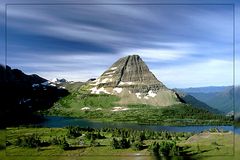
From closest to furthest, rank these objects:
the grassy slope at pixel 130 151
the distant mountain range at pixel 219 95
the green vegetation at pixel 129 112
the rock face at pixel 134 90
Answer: the grassy slope at pixel 130 151 < the distant mountain range at pixel 219 95 < the green vegetation at pixel 129 112 < the rock face at pixel 134 90

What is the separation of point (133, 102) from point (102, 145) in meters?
40.1

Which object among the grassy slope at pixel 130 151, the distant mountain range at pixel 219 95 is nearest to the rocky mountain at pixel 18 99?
the grassy slope at pixel 130 151

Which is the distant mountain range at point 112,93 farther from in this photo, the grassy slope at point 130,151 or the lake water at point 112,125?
the grassy slope at point 130,151

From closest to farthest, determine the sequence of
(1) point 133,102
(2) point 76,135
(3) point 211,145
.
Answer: (3) point 211,145 < (2) point 76,135 < (1) point 133,102

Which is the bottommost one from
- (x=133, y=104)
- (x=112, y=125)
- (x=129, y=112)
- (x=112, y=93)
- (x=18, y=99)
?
(x=112, y=125)

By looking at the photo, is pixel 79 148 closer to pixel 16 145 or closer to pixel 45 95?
pixel 16 145

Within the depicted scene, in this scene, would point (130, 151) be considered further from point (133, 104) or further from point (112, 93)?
point (112, 93)

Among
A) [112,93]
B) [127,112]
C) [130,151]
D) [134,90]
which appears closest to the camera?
[130,151]

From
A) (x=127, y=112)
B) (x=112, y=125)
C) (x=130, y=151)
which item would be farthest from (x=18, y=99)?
(x=130, y=151)

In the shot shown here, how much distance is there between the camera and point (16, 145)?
6128cm

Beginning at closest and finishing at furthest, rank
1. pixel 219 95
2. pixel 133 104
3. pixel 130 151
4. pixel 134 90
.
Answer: pixel 130 151 → pixel 219 95 → pixel 133 104 → pixel 134 90

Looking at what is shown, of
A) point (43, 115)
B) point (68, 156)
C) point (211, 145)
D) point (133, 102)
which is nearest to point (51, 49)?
point (68, 156)

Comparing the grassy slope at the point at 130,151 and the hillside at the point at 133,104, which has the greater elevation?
the hillside at the point at 133,104

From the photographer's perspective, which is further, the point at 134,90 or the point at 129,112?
the point at 134,90
